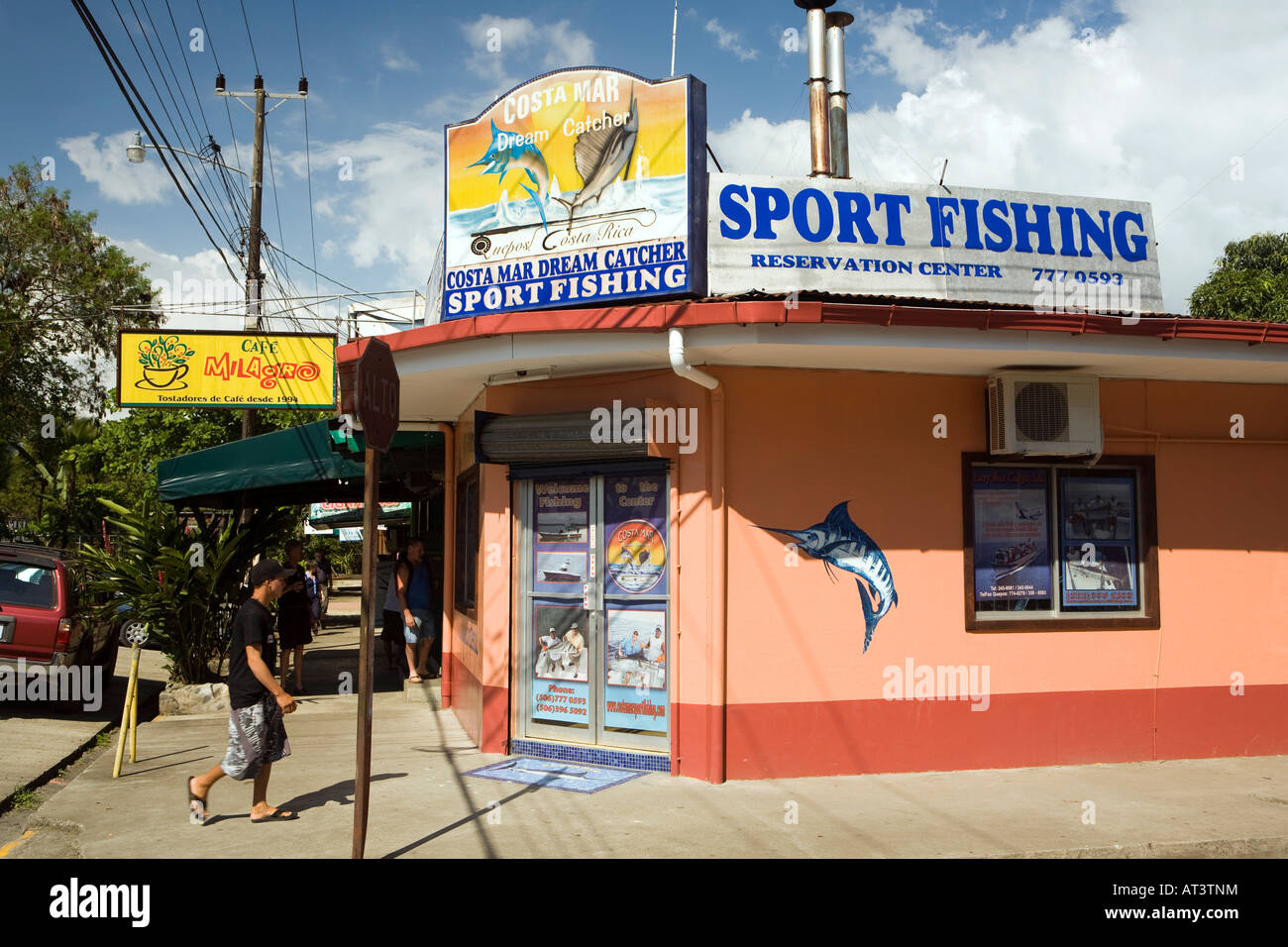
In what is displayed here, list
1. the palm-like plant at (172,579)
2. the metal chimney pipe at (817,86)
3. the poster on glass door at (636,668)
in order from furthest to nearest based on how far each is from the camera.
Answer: the palm-like plant at (172,579) → the metal chimney pipe at (817,86) → the poster on glass door at (636,668)

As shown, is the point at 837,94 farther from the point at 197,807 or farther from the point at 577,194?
the point at 197,807

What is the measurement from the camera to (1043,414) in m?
8.26

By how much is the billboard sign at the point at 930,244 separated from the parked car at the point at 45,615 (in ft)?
27.0

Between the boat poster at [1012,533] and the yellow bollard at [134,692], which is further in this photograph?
the boat poster at [1012,533]

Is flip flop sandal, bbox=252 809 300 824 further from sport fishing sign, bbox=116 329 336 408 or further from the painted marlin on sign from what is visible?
sport fishing sign, bbox=116 329 336 408

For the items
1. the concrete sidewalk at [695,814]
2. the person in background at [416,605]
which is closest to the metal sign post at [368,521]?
the concrete sidewalk at [695,814]

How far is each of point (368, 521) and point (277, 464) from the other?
6787 mm

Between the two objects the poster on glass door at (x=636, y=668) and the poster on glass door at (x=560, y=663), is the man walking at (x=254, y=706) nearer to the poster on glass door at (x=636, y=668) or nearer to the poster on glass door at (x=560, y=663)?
the poster on glass door at (x=560, y=663)

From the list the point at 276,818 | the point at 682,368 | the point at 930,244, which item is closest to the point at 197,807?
the point at 276,818

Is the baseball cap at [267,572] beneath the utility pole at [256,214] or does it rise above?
beneath

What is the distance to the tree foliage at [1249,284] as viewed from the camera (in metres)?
26.7

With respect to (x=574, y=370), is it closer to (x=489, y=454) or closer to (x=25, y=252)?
(x=489, y=454)

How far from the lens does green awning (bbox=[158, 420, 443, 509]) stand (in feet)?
37.3

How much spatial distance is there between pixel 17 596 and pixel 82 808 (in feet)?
16.9
